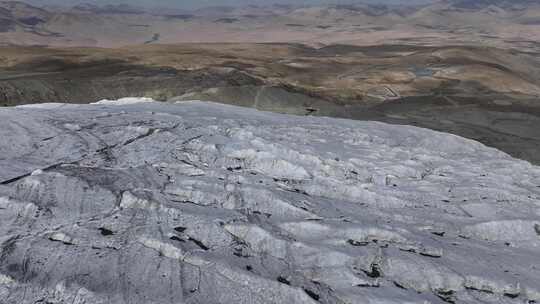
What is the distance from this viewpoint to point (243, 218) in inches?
278

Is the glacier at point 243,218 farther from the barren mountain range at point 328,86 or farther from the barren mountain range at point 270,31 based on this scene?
the barren mountain range at point 270,31

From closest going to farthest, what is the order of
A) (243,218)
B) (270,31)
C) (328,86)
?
(243,218) → (328,86) → (270,31)

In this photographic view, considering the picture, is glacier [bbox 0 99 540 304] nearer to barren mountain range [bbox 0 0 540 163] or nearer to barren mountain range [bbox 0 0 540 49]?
barren mountain range [bbox 0 0 540 163]

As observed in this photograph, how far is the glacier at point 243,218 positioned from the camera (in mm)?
5492

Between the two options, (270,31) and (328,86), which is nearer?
Result: (328,86)

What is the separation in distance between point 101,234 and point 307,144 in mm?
5983

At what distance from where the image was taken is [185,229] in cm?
649

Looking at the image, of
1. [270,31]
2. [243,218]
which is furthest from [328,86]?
[270,31]

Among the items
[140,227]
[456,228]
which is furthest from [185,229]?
[456,228]

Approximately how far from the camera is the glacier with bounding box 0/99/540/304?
216 inches

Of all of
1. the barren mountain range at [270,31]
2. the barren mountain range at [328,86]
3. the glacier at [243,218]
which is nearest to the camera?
the glacier at [243,218]

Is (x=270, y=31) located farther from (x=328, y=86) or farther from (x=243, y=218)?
(x=243, y=218)

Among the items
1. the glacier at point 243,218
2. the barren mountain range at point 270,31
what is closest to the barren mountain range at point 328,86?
the glacier at point 243,218

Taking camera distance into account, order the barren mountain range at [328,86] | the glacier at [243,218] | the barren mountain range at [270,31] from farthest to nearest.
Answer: the barren mountain range at [270,31] < the barren mountain range at [328,86] < the glacier at [243,218]
